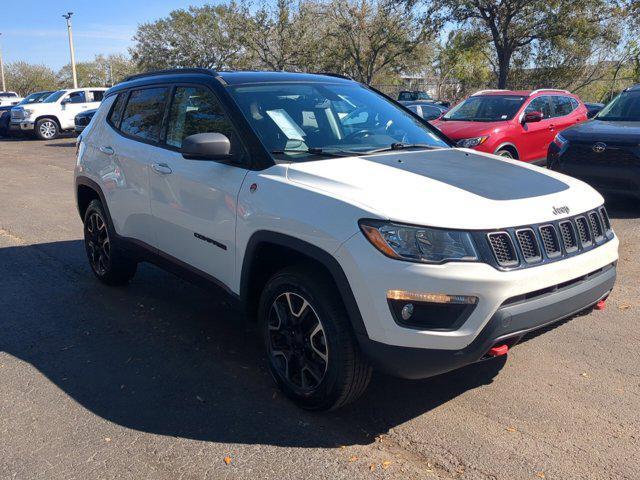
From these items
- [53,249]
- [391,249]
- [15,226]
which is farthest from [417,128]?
[15,226]

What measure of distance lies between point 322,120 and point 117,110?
213 cm

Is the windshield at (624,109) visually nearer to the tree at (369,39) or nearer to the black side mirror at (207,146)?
the black side mirror at (207,146)

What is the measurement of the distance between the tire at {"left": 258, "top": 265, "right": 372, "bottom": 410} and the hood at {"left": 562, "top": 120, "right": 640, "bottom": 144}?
20.2 feet

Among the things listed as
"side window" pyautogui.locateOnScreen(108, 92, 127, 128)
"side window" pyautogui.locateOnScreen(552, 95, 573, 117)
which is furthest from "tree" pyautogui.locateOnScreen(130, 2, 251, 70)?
"side window" pyautogui.locateOnScreen(108, 92, 127, 128)

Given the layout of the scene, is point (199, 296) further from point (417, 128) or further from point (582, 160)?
point (582, 160)

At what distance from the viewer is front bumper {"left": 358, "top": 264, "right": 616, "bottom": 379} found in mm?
2818

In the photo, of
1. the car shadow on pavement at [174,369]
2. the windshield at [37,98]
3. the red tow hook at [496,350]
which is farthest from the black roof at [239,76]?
the windshield at [37,98]

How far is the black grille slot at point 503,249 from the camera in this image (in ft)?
9.31

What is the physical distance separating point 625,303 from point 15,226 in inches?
282

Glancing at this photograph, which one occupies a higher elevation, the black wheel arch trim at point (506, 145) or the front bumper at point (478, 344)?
the black wheel arch trim at point (506, 145)

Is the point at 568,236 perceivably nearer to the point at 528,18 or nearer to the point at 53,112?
the point at 53,112

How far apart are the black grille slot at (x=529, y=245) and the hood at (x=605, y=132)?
18.5ft

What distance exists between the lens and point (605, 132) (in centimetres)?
810

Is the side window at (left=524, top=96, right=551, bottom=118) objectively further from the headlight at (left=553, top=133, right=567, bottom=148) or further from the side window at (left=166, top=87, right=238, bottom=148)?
the side window at (left=166, top=87, right=238, bottom=148)
